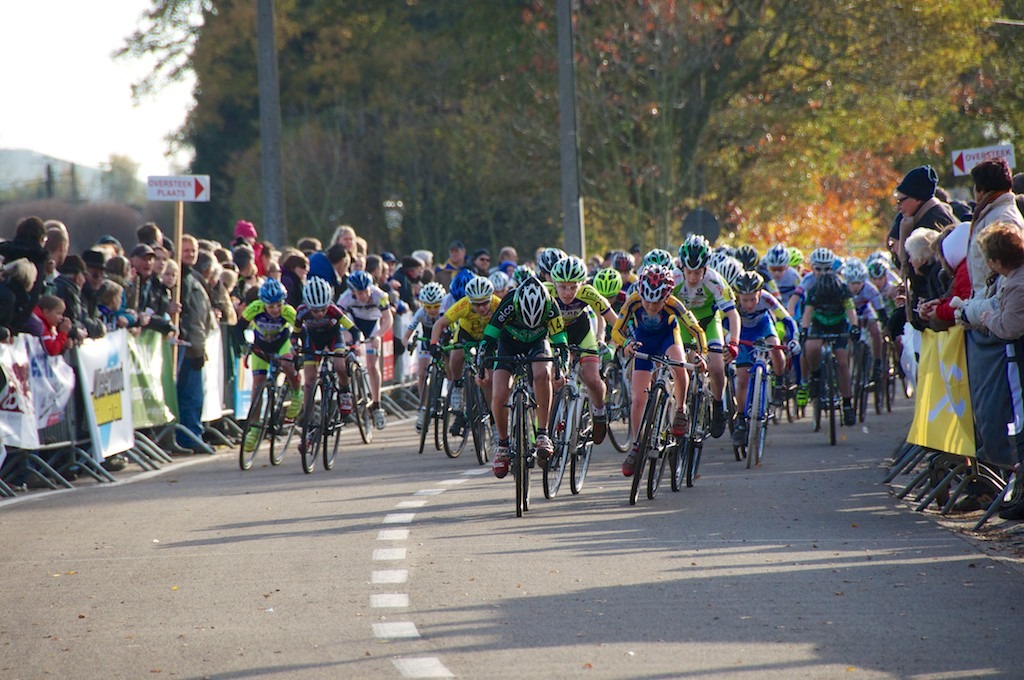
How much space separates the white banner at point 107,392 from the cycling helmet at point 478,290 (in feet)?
11.7

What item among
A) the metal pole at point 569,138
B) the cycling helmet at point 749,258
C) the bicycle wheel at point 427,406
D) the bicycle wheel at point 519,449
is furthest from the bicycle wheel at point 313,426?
the metal pole at point 569,138

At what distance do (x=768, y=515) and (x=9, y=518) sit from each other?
5569mm

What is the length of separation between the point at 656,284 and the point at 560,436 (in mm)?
1392

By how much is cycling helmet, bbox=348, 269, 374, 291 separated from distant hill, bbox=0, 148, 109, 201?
99.2 ft

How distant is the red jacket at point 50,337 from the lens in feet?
46.5

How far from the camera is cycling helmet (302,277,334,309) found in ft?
52.2

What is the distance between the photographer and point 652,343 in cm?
1317

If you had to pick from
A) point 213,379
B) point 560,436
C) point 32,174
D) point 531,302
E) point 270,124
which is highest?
point 32,174

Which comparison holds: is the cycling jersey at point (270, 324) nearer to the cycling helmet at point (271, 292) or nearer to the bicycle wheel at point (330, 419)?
the cycling helmet at point (271, 292)

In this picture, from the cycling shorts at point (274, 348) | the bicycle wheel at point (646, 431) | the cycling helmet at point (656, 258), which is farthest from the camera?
the cycling shorts at point (274, 348)

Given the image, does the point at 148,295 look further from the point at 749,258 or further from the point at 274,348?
the point at 749,258

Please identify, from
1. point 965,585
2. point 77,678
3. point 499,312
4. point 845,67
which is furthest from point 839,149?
point 77,678

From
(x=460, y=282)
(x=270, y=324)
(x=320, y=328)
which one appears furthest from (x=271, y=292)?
(x=460, y=282)

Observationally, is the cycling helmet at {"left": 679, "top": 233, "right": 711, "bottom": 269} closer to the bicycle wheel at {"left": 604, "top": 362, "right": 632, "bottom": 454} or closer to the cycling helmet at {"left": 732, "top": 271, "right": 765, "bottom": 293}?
the cycling helmet at {"left": 732, "top": 271, "right": 765, "bottom": 293}
